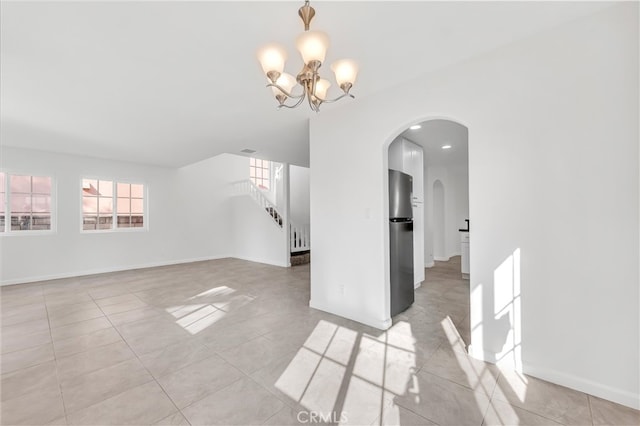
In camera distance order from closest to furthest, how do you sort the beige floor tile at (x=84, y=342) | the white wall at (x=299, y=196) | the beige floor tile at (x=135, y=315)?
1. the beige floor tile at (x=84, y=342)
2. the beige floor tile at (x=135, y=315)
3. the white wall at (x=299, y=196)

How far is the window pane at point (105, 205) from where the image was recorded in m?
6.14

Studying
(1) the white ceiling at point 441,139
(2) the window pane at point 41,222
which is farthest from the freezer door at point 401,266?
(2) the window pane at point 41,222

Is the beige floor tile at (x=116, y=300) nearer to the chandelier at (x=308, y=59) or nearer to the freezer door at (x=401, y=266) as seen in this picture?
the freezer door at (x=401, y=266)

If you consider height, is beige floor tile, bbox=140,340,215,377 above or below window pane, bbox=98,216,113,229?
below

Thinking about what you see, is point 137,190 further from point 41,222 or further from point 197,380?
point 197,380

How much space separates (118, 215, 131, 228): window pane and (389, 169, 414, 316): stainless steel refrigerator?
6.63 m

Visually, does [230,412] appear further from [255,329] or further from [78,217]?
[78,217]

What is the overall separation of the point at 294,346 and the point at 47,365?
2.15 m

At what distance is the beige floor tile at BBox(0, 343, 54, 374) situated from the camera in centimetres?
225

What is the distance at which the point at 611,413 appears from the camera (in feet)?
5.30

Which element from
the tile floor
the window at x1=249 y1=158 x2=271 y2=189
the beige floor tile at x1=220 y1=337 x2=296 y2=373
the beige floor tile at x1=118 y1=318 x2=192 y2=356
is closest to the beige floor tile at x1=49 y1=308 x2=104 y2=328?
the tile floor

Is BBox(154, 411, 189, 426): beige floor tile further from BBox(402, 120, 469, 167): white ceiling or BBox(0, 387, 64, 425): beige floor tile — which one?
BBox(402, 120, 469, 167): white ceiling

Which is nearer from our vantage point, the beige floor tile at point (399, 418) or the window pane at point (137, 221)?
the beige floor tile at point (399, 418)

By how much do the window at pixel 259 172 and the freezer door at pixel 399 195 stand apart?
7242mm
